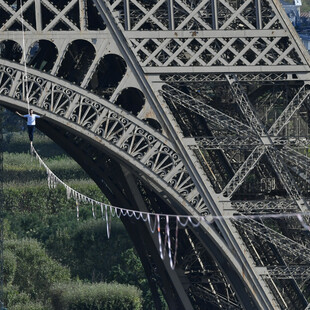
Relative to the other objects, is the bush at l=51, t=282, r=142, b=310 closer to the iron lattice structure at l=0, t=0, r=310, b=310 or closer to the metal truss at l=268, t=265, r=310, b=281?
the iron lattice structure at l=0, t=0, r=310, b=310

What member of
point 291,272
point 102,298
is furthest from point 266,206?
point 102,298

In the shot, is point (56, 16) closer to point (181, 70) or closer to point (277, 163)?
point (181, 70)

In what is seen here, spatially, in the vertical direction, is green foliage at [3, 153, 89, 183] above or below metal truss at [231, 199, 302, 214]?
below

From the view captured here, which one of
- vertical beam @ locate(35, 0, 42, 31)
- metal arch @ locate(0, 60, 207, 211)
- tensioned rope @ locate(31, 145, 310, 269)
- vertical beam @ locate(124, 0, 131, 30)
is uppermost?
vertical beam @ locate(124, 0, 131, 30)

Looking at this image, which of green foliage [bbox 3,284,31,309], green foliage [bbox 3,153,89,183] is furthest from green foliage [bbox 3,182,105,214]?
green foliage [bbox 3,284,31,309]

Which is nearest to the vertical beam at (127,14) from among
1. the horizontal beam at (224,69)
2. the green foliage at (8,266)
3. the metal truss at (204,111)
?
the horizontal beam at (224,69)

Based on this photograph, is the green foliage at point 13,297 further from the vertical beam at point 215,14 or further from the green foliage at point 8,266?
the vertical beam at point 215,14

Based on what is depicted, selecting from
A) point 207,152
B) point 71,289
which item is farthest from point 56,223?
point 207,152
